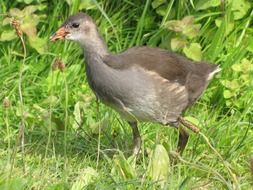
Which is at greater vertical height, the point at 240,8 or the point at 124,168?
the point at 240,8

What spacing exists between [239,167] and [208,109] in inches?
34.0

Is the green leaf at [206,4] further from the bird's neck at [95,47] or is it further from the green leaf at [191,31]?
the bird's neck at [95,47]

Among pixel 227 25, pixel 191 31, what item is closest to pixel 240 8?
pixel 227 25

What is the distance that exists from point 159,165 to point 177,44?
60.9 inches

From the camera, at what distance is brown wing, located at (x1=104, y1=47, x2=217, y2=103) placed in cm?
530

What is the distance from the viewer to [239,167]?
17.0 feet

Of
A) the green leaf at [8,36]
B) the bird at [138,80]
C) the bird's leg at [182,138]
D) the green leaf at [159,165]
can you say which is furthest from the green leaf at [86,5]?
the green leaf at [159,165]

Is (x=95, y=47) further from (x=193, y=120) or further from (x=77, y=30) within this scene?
(x=193, y=120)

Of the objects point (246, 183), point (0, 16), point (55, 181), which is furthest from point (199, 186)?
point (0, 16)

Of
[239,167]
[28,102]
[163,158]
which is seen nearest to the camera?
[163,158]

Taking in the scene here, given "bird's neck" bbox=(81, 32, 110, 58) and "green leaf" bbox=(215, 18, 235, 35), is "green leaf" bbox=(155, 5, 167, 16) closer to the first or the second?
"green leaf" bbox=(215, 18, 235, 35)

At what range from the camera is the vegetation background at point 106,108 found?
16.7ft

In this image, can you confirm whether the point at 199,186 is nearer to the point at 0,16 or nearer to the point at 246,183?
the point at 246,183

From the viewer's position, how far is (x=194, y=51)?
19.6ft
